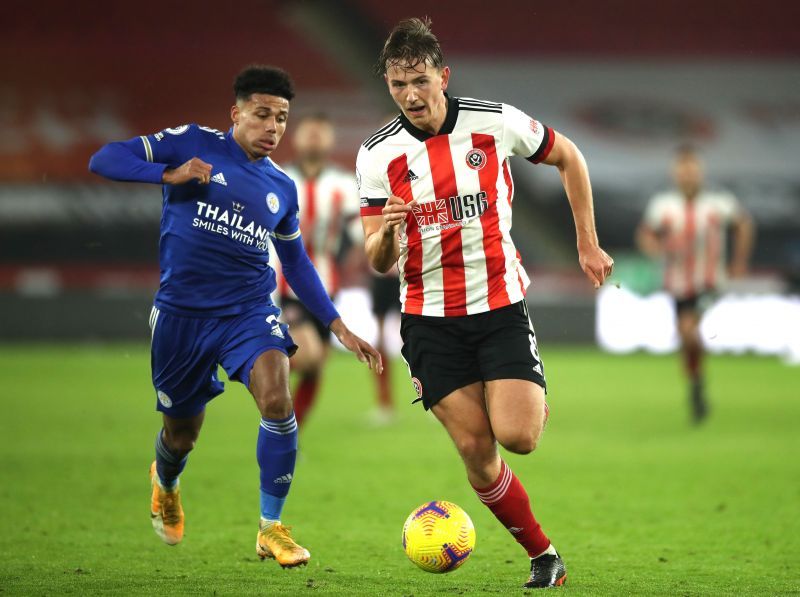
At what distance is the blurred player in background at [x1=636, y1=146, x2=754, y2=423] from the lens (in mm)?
11227

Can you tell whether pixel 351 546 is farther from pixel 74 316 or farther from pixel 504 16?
pixel 504 16

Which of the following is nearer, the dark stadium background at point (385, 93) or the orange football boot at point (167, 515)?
the orange football boot at point (167, 515)

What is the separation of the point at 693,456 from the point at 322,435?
3.02 meters

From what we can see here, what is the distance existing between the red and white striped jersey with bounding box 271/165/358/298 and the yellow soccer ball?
4456 mm

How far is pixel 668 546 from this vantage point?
222 inches

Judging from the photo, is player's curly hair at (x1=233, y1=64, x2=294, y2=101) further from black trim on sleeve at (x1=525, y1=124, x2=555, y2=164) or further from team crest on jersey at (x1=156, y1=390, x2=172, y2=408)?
team crest on jersey at (x1=156, y1=390, x2=172, y2=408)

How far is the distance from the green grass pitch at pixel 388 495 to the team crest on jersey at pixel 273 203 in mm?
1552

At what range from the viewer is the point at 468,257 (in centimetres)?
486

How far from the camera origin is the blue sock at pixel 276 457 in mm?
5074

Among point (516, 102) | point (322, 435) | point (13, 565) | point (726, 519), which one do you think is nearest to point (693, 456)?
point (726, 519)

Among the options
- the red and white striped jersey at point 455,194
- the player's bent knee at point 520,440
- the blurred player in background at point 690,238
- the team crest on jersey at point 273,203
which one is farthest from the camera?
the blurred player in background at point 690,238

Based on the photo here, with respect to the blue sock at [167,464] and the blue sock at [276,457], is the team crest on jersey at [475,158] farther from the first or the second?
the blue sock at [167,464]

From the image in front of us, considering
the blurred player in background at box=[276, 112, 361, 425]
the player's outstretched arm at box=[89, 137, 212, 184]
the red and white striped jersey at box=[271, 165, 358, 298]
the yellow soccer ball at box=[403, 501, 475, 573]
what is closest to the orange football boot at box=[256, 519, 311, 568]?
the yellow soccer ball at box=[403, 501, 475, 573]

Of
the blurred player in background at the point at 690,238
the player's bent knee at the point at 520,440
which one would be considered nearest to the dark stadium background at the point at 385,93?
the blurred player in background at the point at 690,238
